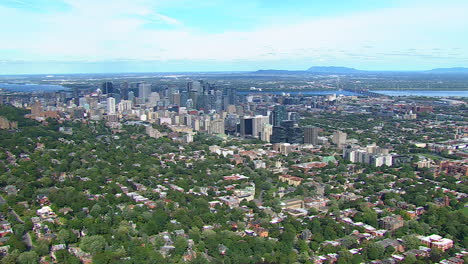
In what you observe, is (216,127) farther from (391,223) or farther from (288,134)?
(391,223)

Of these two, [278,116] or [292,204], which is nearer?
[292,204]

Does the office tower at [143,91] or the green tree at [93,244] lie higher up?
the office tower at [143,91]

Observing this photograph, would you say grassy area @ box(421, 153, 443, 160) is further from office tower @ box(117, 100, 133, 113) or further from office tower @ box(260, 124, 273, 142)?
office tower @ box(117, 100, 133, 113)

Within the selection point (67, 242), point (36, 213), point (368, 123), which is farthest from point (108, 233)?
point (368, 123)

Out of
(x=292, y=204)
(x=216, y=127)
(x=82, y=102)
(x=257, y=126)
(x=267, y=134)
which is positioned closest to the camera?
(x=292, y=204)

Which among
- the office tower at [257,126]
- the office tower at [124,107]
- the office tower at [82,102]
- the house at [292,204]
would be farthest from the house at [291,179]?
the office tower at [82,102]

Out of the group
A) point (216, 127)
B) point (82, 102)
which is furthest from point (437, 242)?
point (82, 102)

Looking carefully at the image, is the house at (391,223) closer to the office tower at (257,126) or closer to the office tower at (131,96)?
the office tower at (257,126)

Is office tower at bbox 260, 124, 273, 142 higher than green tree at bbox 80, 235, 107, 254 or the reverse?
higher

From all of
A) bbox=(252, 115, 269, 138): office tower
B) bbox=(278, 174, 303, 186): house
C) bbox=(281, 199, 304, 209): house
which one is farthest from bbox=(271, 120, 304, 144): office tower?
bbox=(281, 199, 304, 209): house

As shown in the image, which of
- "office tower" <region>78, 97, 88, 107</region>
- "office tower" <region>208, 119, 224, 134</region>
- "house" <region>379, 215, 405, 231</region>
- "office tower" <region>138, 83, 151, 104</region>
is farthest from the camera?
"office tower" <region>138, 83, 151, 104</region>

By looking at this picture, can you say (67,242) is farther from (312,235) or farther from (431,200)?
(431,200)
